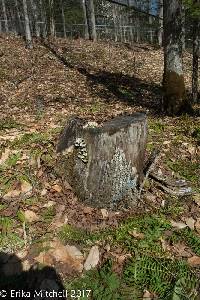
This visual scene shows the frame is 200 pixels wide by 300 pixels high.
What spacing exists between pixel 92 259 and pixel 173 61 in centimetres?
563

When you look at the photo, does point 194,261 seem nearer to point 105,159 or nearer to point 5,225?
point 105,159

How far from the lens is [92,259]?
4.05 m

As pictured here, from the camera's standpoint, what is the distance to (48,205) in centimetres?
471

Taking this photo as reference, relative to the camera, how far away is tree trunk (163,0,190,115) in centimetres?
812

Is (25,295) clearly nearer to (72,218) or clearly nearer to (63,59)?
(72,218)

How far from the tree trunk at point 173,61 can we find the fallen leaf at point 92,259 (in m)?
5.07

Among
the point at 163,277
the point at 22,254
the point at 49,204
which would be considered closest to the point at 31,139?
the point at 49,204

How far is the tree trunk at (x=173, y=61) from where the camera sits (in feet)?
26.6

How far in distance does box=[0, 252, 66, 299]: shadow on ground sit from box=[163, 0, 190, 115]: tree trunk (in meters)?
5.55

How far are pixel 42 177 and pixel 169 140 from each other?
244cm

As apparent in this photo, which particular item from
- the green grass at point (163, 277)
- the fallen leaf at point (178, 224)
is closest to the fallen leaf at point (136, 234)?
the green grass at point (163, 277)

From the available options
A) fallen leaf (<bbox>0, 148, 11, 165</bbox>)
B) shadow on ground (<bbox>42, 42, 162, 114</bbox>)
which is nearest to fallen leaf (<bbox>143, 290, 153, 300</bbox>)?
fallen leaf (<bbox>0, 148, 11, 165</bbox>)

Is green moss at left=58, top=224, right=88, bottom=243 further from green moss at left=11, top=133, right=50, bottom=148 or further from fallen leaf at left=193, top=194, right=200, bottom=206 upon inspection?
green moss at left=11, top=133, right=50, bottom=148

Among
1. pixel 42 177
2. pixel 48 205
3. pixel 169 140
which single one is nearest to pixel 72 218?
pixel 48 205
